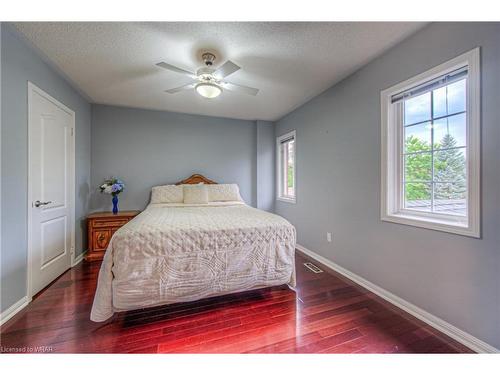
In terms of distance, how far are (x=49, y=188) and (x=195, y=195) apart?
178cm

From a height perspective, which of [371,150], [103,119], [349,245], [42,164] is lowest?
[349,245]

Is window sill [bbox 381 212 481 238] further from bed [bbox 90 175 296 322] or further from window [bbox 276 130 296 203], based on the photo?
window [bbox 276 130 296 203]

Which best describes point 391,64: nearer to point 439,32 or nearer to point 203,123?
point 439,32

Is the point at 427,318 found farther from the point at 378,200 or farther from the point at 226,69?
the point at 226,69

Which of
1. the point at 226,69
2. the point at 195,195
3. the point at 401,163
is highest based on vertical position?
the point at 226,69

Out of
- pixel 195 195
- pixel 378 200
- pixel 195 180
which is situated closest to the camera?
pixel 378 200

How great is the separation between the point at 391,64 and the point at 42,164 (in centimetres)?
370

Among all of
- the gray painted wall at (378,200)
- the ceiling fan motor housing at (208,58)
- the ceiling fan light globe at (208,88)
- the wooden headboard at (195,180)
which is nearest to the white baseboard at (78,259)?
the wooden headboard at (195,180)

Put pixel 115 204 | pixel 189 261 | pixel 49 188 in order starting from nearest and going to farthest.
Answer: pixel 189 261 < pixel 49 188 < pixel 115 204

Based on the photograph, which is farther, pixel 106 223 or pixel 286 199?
pixel 286 199

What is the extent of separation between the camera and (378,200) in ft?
6.95

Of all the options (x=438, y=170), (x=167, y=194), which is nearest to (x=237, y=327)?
(x=438, y=170)

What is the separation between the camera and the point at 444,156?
1656mm
